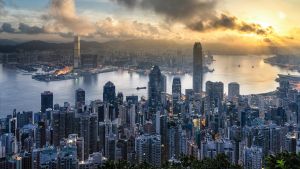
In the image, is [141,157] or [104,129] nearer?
[141,157]

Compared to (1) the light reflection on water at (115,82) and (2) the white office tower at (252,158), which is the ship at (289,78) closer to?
(1) the light reflection on water at (115,82)

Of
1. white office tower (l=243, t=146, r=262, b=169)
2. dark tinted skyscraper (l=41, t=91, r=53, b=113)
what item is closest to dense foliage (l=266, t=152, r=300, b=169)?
white office tower (l=243, t=146, r=262, b=169)

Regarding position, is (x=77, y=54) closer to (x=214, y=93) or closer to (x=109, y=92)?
(x=109, y=92)

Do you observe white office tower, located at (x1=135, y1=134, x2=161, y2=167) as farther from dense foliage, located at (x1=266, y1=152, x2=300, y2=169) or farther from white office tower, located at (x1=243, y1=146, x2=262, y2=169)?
dense foliage, located at (x1=266, y1=152, x2=300, y2=169)

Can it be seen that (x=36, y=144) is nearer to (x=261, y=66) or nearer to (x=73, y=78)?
(x=73, y=78)

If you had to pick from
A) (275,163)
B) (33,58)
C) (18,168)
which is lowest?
(18,168)

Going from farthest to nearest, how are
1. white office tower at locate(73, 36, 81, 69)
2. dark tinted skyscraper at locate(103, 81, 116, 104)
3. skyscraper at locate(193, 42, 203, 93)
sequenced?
skyscraper at locate(193, 42, 203, 93) → white office tower at locate(73, 36, 81, 69) → dark tinted skyscraper at locate(103, 81, 116, 104)

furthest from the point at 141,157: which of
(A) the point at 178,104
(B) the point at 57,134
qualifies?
(A) the point at 178,104
